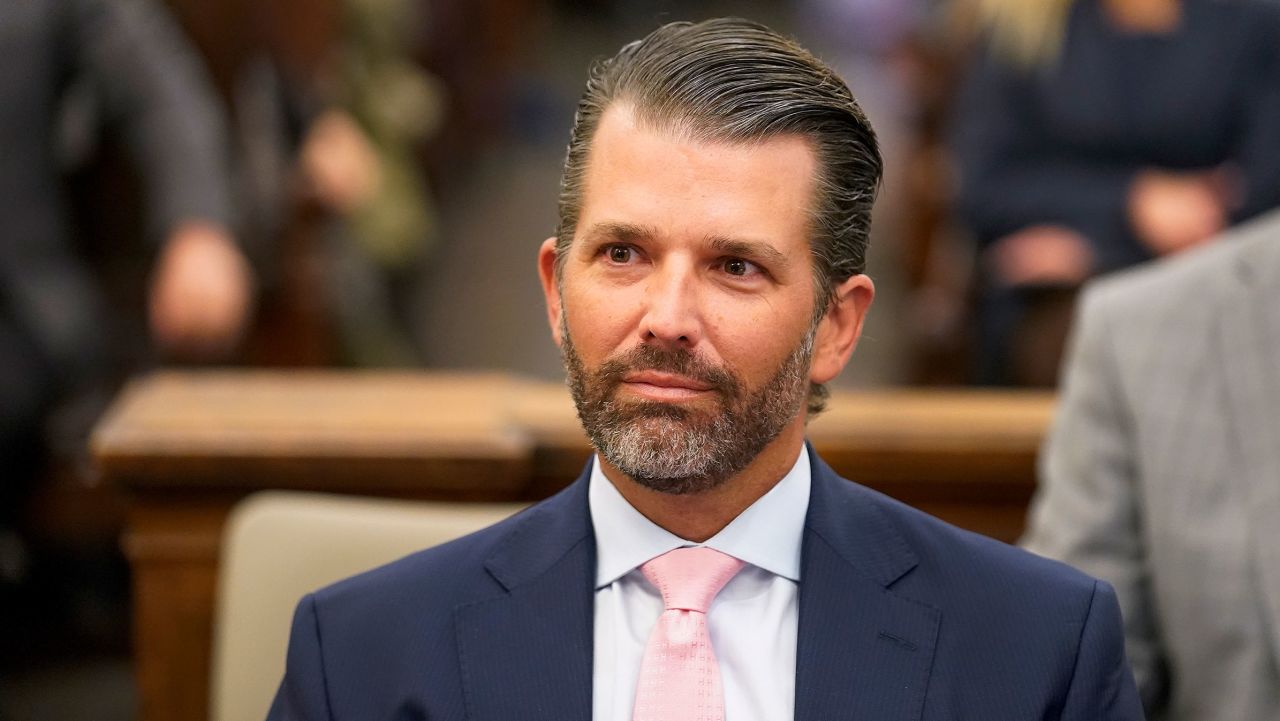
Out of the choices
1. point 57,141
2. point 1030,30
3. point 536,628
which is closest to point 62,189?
point 57,141

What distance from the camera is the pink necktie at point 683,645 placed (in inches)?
58.8

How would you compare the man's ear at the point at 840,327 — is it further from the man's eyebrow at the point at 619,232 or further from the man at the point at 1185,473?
the man at the point at 1185,473

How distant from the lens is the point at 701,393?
1458mm

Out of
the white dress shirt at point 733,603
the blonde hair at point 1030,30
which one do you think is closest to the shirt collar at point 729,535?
the white dress shirt at point 733,603

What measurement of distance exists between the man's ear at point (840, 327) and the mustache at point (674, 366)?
14 cm

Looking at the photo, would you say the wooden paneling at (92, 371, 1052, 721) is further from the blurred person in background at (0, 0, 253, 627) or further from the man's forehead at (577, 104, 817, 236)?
the man's forehead at (577, 104, 817, 236)

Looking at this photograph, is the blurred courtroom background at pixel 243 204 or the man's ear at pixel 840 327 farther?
the blurred courtroom background at pixel 243 204

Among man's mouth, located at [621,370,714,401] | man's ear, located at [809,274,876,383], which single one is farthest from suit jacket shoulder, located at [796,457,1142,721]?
man's mouth, located at [621,370,714,401]

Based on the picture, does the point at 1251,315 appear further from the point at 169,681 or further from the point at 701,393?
the point at 169,681

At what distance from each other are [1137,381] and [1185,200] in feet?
6.26

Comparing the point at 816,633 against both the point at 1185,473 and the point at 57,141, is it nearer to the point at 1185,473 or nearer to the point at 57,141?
the point at 1185,473

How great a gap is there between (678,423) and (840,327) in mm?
231

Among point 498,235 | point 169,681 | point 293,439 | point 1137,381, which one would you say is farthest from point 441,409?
point 498,235

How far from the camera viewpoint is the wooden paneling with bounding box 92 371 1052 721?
244 cm
